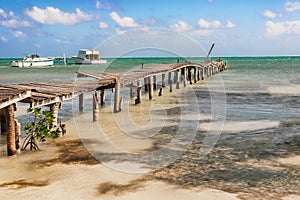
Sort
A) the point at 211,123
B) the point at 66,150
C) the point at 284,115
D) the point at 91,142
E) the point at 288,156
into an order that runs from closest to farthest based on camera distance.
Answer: the point at 288,156, the point at 66,150, the point at 91,142, the point at 211,123, the point at 284,115

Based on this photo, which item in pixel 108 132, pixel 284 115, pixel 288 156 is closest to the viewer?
pixel 288 156

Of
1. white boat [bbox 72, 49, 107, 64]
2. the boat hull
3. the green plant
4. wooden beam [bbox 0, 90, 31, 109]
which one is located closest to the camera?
wooden beam [bbox 0, 90, 31, 109]

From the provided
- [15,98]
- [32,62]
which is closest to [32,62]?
[32,62]

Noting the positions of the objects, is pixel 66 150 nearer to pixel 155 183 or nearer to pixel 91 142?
pixel 91 142

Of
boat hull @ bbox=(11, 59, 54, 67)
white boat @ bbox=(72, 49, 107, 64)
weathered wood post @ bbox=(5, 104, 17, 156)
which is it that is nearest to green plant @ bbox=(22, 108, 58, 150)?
weathered wood post @ bbox=(5, 104, 17, 156)

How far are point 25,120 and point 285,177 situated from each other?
31.9 ft

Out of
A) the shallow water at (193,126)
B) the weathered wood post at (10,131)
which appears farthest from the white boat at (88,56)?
the weathered wood post at (10,131)

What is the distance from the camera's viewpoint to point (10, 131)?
822 centimetres

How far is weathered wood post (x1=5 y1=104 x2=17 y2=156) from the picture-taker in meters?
8.16

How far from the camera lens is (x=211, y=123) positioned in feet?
41.1

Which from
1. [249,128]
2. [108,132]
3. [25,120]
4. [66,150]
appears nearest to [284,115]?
[249,128]

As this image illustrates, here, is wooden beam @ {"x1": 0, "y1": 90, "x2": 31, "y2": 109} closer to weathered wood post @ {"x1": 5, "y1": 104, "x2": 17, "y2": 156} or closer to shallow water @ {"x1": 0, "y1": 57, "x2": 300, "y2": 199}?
weathered wood post @ {"x1": 5, "y1": 104, "x2": 17, "y2": 156}

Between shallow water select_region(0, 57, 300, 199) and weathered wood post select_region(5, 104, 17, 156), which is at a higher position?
weathered wood post select_region(5, 104, 17, 156)

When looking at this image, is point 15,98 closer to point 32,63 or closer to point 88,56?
point 32,63
